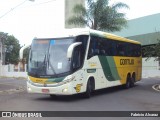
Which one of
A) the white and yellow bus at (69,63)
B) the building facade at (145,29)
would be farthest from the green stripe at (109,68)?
the building facade at (145,29)

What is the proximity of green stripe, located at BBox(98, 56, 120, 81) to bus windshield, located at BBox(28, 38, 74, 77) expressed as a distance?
10.6 feet

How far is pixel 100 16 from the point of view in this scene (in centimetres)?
3991

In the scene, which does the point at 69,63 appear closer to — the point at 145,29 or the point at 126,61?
the point at 126,61

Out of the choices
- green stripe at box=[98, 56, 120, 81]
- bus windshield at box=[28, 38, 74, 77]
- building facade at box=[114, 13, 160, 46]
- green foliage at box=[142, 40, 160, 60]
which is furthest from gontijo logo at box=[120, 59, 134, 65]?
building facade at box=[114, 13, 160, 46]

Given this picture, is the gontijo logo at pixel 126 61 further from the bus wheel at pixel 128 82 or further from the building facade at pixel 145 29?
the building facade at pixel 145 29

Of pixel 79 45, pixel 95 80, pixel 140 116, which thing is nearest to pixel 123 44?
pixel 95 80

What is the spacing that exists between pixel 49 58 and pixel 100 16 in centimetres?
2331

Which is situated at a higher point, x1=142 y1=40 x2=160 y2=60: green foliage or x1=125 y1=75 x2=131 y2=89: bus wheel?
x1=142 y1=40 x2=160 y2=60: green foliage

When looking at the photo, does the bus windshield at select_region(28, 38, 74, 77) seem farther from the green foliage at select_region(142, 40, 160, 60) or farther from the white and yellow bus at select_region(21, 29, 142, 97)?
the green foliage at select_region(142, 40, 160, 60)

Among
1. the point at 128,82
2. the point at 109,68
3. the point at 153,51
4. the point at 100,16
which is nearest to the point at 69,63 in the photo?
the point at 109,68

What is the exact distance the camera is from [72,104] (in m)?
16.1

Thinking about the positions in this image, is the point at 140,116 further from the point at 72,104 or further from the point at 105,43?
the point at 105,43

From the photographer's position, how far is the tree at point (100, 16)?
131 ft

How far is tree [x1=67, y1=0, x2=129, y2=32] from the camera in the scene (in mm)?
39906
